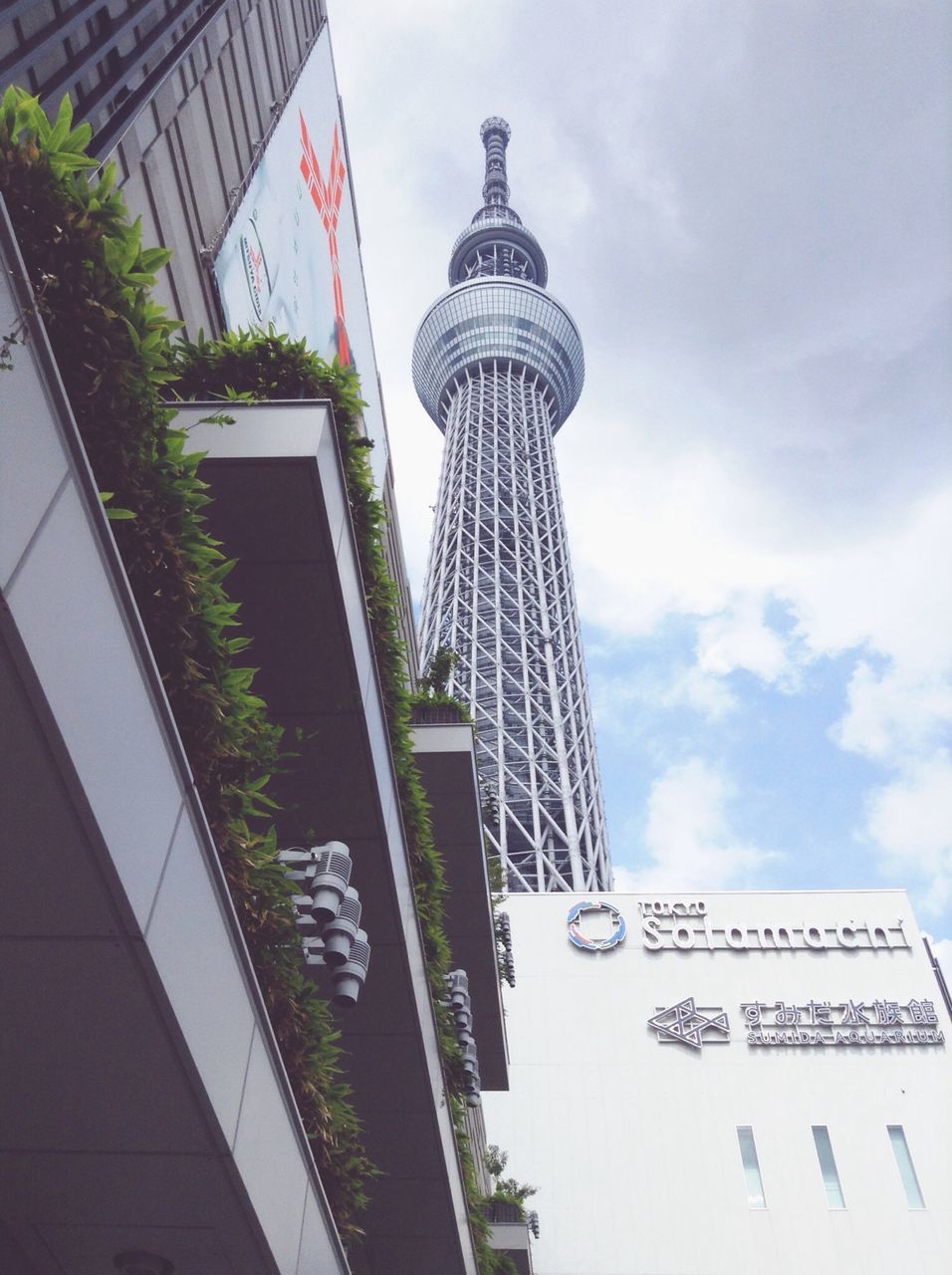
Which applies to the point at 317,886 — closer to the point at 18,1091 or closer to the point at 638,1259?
the point at 18,1091

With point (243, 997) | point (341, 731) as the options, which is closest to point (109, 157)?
point (341, 731)

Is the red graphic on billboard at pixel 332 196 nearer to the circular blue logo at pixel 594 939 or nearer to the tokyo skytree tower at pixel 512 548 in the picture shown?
the circular blue logo at pixel 594 939

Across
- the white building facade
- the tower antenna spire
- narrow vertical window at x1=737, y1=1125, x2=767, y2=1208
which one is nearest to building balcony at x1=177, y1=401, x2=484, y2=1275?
the white building facade

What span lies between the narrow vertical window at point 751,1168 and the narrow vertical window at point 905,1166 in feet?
13.2

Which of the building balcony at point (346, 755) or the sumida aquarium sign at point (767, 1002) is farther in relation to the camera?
the sumida aquarium sign at point (767, 1002)

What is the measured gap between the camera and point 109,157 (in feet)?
24.6

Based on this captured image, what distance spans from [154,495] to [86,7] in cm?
441

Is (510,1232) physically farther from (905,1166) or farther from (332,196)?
(332,196)

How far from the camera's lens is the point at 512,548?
339 feet

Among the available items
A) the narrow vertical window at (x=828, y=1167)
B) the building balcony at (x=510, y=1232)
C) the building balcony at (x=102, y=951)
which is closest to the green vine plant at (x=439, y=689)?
the building balcony at (x=102, y=951)

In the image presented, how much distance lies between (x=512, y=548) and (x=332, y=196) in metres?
88.7

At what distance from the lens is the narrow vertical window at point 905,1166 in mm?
29023

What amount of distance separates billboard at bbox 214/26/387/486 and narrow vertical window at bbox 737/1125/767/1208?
2444cm

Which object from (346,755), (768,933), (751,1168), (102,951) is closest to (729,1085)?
(751,1168)
